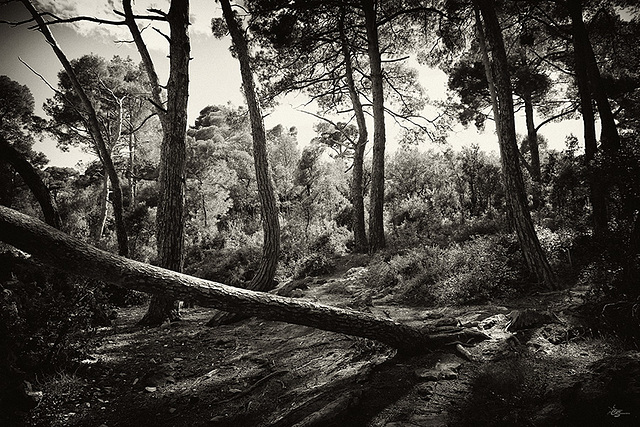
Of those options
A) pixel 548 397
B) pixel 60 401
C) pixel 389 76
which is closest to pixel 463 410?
pixel 548 397

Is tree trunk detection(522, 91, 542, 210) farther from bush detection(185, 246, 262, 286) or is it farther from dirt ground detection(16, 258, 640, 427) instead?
bush detection(185, 246, 262, 286)

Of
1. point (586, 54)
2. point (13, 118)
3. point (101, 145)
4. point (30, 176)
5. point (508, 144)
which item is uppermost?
point (13, 118)

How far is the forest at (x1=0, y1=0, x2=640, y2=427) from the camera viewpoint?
264 centimetres

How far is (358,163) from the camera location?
11.5 m

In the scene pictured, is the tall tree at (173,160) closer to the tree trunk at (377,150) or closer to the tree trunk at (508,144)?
the tree trunk at (508,144)

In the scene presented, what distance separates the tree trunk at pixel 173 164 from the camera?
5633mm

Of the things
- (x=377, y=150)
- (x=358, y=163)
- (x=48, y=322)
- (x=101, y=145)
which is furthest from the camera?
(x=358, y=163)

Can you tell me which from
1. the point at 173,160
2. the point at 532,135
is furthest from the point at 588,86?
the point at 173,160

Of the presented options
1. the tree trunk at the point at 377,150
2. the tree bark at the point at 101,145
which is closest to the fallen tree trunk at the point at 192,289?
the tree trunk at the point at 377,150

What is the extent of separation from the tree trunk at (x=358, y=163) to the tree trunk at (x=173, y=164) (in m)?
6.39

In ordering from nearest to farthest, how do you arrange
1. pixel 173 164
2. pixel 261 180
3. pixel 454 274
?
pixel 173 164, pixel 454 274, pixel 261 180

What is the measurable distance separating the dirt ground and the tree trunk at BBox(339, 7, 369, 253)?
6.41m

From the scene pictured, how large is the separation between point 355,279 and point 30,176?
753 cm

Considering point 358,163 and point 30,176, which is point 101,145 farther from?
point 358,163
